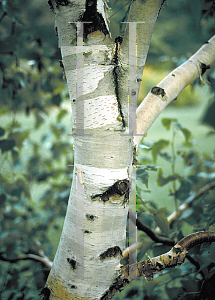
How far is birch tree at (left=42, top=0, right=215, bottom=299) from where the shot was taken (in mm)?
279

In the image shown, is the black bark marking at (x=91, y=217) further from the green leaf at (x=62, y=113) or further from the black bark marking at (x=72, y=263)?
the green leaf at (x=62, y=113)

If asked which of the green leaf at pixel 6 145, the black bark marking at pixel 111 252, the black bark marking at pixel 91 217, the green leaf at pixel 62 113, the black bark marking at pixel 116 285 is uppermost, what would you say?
the green leaf at pixel 62 113

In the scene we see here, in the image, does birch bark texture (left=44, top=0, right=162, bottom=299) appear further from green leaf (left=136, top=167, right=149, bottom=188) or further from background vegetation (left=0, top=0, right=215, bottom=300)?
green leaf (left=136, top=167, right=149, bottom=188)

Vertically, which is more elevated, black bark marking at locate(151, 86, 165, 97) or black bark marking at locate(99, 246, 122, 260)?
black bark marking at locate(151, 86, 165, 97)

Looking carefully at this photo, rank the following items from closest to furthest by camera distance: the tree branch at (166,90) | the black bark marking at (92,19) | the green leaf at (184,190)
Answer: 1. the black bark marking at (92,19)
2. the tree branch at (166,90)
3. the green leaf at (184,190)

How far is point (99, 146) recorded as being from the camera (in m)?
0.29

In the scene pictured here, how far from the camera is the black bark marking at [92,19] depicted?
0.85 ft

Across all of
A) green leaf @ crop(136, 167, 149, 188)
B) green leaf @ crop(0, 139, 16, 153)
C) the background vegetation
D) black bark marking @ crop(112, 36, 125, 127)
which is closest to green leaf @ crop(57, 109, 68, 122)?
the background vegetation

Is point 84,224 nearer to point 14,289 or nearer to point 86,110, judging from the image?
point 86,110

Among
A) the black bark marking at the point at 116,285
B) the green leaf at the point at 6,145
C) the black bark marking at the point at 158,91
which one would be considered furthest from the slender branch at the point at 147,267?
the green leaf at the point at 6,145

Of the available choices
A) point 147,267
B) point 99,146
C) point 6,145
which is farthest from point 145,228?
point 6,145

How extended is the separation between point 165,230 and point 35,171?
580 mm

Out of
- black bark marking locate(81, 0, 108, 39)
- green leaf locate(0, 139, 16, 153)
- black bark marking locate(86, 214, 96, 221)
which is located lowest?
black bark marking locate(86, 214, 96, 221)

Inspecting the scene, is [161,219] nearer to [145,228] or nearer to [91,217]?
[145,228]
